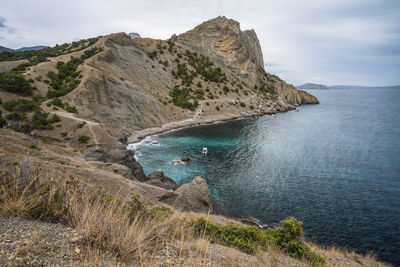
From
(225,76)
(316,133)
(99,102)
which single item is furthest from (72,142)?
(225,76)

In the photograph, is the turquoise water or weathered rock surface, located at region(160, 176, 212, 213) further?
the turquoise water

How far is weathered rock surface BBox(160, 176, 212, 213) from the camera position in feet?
53.2

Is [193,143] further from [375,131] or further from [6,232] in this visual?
[375,131]

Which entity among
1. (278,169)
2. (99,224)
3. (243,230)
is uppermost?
(99,224)

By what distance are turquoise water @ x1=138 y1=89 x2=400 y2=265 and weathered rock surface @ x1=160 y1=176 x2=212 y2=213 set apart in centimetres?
445

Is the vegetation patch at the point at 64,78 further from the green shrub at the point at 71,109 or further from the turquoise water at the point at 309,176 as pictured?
the turquoise water at the point at 309,176

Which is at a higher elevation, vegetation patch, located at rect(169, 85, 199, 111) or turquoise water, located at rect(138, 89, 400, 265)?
vegetation patch, located at rect(169, 85, 199, 111)

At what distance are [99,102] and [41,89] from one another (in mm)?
10090

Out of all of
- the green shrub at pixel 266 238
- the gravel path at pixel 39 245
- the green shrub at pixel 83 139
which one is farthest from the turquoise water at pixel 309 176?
the gravel path at pixel 39 245

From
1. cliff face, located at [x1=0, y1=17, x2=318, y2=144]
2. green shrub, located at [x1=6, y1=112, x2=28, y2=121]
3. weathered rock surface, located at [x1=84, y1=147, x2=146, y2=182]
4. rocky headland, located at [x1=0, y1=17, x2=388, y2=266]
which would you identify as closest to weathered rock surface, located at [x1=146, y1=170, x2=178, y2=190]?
rocky headland, located at [x1=0, y1=17, x2=388, y2=266]

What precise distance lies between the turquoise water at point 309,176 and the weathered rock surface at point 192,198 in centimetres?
445

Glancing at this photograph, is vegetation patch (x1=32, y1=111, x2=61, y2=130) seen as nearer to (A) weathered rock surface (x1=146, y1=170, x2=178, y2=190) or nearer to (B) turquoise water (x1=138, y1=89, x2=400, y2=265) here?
(B) turquoise water (x1=138, y1=89, x2=400, y2=265)

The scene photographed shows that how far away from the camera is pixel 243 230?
32.8 ft

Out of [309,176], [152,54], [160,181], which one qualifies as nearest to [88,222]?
[160,181]
